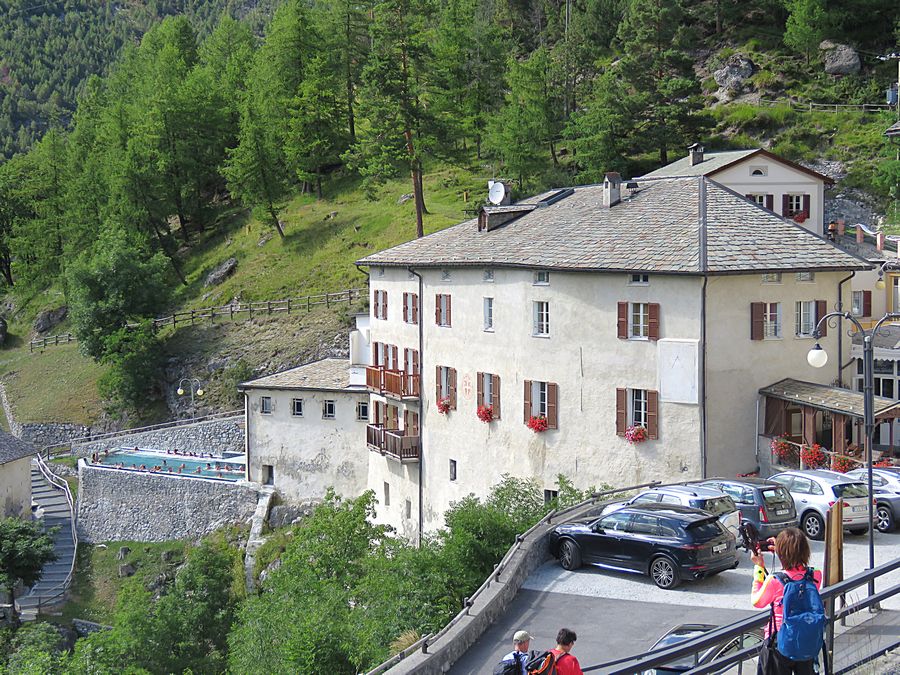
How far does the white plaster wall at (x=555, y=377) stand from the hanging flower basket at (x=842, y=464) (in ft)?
13.1

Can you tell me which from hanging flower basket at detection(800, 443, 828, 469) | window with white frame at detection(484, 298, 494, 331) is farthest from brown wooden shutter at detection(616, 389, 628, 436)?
window with white frame at detection(484, 298, 494, 331)

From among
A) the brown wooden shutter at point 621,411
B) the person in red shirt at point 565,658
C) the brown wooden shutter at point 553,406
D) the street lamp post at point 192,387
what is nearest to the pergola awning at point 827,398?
the brown wooden shutter at point 621,411

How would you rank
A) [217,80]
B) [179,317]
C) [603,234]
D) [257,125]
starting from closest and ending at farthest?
1. [603,234]
2. [179,317]
3. [257,125]
4. [217,80]

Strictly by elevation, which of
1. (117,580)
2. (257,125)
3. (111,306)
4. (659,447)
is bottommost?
(117,580)

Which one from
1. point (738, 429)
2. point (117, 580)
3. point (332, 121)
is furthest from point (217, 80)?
point (738, 429)

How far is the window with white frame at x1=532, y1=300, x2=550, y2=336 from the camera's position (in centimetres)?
3566

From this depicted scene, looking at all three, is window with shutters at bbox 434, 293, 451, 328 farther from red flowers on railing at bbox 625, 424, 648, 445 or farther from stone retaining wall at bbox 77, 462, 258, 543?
stone retaining wall at bbox 77, 462, 258, 543

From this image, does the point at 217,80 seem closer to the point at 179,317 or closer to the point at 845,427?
the point at 179,317

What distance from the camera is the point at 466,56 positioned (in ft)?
289

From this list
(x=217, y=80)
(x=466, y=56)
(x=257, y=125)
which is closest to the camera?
(x=257, y=125)

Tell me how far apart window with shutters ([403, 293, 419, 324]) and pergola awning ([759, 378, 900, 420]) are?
15634mm

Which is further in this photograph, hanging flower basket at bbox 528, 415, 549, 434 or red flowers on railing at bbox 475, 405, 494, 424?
red flowers on railing at bbox 475, 405, 494, 424

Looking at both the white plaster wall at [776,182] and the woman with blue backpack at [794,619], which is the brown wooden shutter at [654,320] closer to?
the white plaster wall at [776,182]

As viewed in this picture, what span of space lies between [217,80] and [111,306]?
38649 millimetres
